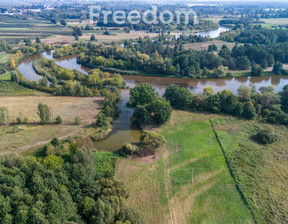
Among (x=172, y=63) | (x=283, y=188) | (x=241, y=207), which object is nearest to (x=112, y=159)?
(x=241, y=207)

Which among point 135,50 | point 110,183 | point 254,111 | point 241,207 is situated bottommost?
point 241,207

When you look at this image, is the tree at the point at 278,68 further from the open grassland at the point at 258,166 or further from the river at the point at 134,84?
the open grassland at the point at 258,166

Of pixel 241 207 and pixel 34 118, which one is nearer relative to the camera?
pixel 241 207

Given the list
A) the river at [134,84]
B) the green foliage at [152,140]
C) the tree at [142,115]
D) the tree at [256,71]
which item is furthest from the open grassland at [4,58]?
the tree at [256,71]

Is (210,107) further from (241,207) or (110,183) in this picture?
(110,183)

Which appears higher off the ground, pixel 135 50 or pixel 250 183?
pixel 135 50

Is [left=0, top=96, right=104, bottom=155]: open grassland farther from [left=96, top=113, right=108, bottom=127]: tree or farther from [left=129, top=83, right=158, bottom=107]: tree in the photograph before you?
[left=129, top=83, right=158, bottom=107]: tree

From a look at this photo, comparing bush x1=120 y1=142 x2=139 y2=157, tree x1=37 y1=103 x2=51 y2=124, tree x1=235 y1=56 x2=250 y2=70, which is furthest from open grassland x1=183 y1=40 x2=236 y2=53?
bush x1=120 y1=142 x2=139 y2=157
